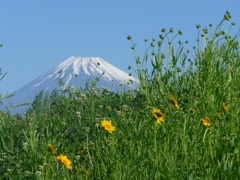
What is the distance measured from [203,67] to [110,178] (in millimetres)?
3143

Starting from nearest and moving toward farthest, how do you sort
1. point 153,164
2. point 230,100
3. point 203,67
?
point 153,164 < point 230,100 < point 203,67

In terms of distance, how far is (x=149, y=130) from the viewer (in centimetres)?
424

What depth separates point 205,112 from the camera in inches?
195

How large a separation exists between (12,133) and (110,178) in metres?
2.00

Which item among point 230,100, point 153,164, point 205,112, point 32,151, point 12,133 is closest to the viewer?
point 153,164

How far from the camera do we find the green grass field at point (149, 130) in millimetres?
3596

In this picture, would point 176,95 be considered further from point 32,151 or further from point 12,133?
point 32,151

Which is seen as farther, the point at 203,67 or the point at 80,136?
the point at 203,67

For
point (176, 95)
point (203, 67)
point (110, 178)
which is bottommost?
point (110, 178)

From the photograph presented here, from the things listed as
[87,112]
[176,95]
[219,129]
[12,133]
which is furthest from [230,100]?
[12,133]

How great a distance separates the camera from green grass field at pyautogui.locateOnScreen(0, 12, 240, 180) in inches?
142

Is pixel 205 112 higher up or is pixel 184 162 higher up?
pixel 205 112

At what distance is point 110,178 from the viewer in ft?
11.8

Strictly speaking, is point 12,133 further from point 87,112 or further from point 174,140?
point 174,140
